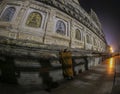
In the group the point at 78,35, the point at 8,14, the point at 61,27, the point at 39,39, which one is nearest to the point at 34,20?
the point at 39,39

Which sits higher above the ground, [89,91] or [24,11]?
[24,11]

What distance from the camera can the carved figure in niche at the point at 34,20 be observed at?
9198 mm

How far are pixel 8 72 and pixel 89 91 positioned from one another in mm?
3019

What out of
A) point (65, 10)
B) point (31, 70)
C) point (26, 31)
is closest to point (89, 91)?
point (31, 70)

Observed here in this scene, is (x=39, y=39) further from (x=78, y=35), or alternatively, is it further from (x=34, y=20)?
(x=78, y=35)

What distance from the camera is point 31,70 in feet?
14.5

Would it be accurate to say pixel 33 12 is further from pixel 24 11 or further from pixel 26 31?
pixel 26 31

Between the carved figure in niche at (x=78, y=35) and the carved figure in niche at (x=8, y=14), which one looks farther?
the carved figure in niche at (x=78, y=35)

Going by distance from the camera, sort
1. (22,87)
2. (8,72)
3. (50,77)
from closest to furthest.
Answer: (22,87) < (8,72) < (50,77)

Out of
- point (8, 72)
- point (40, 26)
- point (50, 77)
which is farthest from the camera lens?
point (40, 26)

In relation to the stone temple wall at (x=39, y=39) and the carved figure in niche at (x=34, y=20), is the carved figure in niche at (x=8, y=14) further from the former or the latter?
the carved figure in niche at (x=34, y=20)

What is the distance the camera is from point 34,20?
9.59 meters

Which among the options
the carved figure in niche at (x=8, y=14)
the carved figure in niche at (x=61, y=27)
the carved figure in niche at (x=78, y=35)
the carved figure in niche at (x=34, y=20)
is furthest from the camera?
the carved figure in niche at (x=78, y=35)

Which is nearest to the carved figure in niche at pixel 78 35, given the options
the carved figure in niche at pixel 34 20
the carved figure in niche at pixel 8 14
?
the carved figure in niche at pixel 34 20
